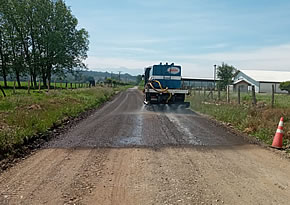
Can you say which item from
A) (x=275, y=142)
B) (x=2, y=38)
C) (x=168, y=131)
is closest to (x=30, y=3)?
(x=2, y=38)

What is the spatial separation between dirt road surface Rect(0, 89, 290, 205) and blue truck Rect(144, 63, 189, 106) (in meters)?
11.6

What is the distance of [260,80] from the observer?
65.9 meters

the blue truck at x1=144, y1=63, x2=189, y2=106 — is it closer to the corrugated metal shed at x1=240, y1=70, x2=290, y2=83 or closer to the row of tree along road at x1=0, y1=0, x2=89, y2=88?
the row of tree along road at x1=0, y1=0, x2=89, y2=88

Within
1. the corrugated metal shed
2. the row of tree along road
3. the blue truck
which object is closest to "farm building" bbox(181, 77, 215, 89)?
the blue truck

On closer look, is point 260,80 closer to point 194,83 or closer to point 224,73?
point 224,73

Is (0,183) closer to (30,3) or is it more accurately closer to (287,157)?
(287,157)

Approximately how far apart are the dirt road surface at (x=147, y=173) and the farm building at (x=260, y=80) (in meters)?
56.4

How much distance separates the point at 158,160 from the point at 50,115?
746cm

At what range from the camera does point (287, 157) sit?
7125mm

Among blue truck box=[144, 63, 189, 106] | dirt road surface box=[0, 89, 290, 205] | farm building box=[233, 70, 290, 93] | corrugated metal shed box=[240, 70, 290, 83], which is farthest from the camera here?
corrugated metal shed box=[240, 70, 290, 83]

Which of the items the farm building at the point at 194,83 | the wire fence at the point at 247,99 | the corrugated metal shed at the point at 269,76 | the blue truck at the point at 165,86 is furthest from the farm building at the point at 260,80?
the blue truck at the point at 165,86

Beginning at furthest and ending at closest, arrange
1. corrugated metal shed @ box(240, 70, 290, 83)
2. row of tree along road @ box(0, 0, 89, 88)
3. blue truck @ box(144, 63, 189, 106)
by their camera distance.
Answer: corrugated metal shed @ box(240, 70, 290, 83), row of tree along road @ box(0, 0, 89, 88), blue truck @ box(144, 63, 189, 106)

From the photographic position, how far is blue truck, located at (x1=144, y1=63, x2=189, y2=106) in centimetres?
2055

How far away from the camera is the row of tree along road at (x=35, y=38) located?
42938mm
